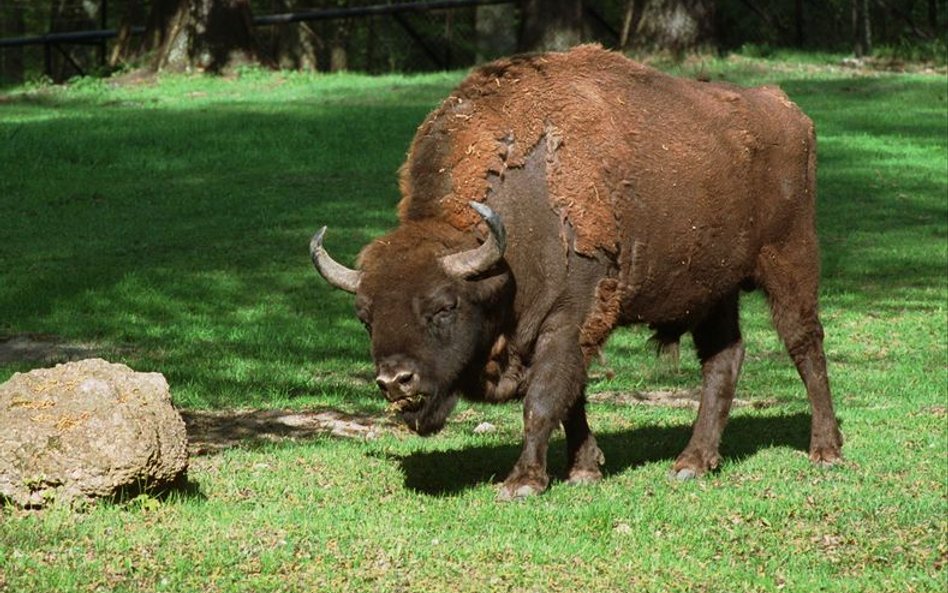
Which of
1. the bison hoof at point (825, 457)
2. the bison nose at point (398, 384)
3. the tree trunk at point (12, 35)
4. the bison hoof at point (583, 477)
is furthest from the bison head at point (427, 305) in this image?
the tree trunk at point (12, 35)

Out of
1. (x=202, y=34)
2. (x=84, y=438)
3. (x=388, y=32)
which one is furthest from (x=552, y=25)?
(x=84, y=438)

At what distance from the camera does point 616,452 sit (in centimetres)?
1089

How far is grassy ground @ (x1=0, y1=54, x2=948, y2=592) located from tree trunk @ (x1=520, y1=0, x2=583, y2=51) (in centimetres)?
194

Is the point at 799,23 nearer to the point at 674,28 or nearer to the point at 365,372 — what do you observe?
the point at 674,28

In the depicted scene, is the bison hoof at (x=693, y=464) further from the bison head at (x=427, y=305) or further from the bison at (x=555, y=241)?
the bison head at (x=427, y=305)

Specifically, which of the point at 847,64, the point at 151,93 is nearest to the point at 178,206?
the point at 151,93

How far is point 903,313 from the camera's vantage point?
53.1ft

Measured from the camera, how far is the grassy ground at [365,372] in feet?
26.2

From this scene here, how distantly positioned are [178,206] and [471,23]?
17409 mm

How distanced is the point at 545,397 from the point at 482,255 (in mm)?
994

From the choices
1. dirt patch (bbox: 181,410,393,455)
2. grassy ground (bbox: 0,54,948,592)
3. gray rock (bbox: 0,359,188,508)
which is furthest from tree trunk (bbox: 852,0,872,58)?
gray rock (bbox: 0,359,188,508)

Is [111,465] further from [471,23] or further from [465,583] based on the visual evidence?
[471,23]

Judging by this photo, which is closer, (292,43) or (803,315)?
(803,315)

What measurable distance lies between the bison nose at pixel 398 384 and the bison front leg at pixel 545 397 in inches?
35.8
